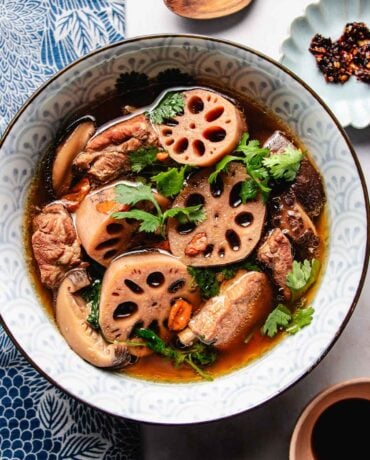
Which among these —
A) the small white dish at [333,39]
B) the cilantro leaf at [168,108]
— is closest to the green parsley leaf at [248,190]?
the cilantro leaf at [168,108]

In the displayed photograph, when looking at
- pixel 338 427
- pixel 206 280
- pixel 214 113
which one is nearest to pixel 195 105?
pixel 214 113

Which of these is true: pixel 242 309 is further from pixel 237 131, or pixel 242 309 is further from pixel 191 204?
pixel 237 131

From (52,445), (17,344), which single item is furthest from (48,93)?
(52,445)

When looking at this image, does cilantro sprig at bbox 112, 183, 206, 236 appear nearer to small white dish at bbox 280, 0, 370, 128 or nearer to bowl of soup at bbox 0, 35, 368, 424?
bowl of soup at bbox 0, 35, 368, 424

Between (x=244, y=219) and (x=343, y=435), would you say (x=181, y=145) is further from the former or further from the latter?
(x=343, y=435)

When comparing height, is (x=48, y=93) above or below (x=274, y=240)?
above
